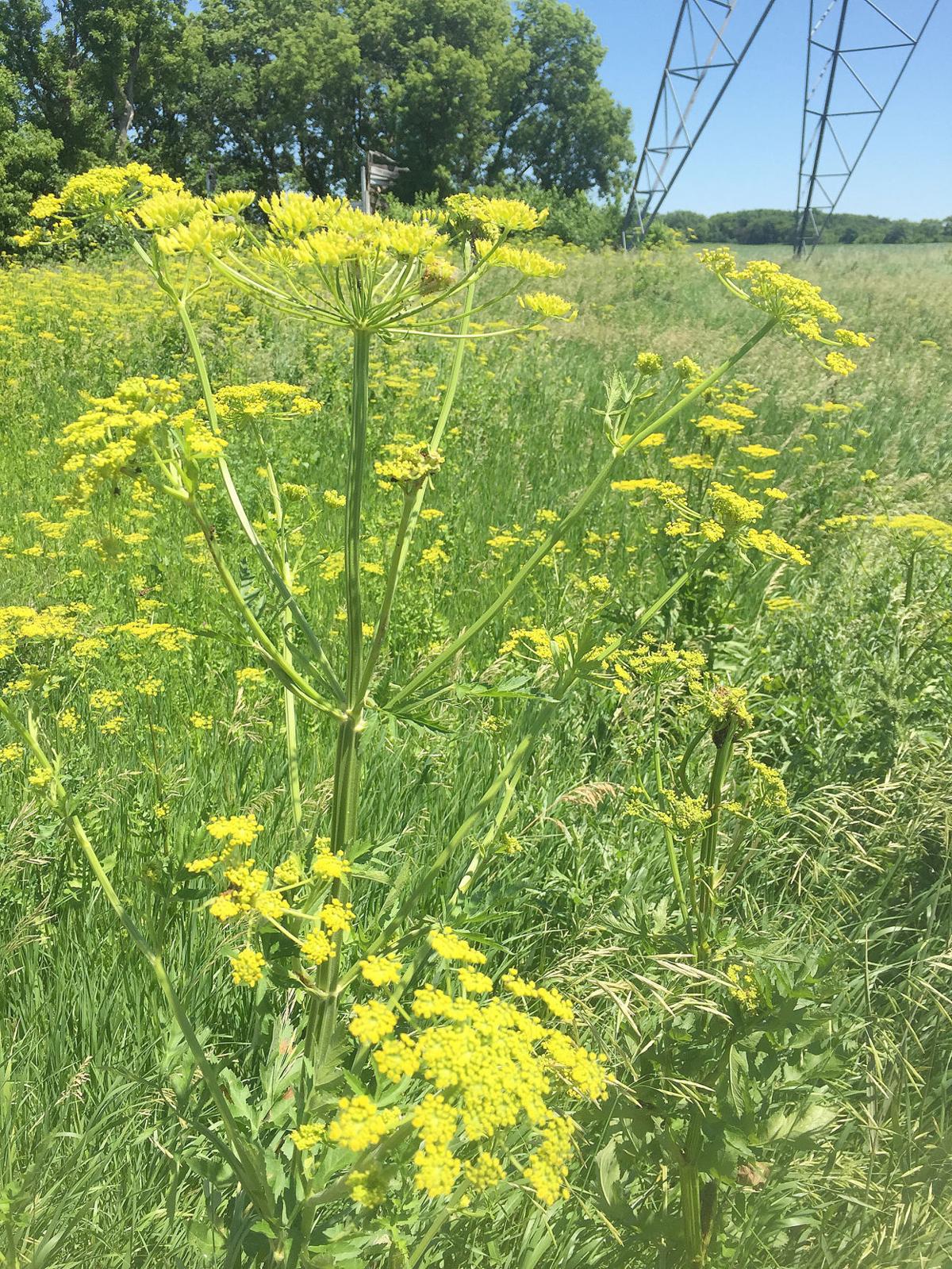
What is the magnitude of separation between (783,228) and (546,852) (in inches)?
2309

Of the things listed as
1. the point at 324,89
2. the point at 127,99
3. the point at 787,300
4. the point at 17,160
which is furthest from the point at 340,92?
the point at 787,300

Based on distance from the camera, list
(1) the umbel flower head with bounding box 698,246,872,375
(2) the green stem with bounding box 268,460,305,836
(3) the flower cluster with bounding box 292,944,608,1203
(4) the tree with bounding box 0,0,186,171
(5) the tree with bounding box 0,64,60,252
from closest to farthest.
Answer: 1. (3) the flower cluster with bounding box 292,944,608,1203
2. (2) the green stem with bounding box 268,460,305,836
3. (1) the umbel flower head with bounding box 698,246,872,375
4. (5) the tree with bounding box 0,64,60,252
5. (4) the tree with bounding box 0,0,186,171

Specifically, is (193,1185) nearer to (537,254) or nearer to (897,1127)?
(897,1127)

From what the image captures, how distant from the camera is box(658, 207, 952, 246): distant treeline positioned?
40781 millimetres

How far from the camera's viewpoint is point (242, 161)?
4672cm

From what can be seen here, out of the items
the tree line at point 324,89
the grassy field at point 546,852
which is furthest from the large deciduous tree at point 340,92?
the grassy field at point 546,852

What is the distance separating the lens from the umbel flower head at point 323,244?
119cm

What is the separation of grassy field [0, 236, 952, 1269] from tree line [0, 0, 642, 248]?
39.9 meters

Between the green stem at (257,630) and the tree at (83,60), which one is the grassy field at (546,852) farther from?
the tree at (83,60)

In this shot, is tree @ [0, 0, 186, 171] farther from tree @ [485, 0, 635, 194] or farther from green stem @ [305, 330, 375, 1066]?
green stem @ [305, 330, 375, 1066]

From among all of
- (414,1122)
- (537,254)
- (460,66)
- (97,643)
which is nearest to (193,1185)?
(414,1122)

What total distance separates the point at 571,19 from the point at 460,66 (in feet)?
42.4

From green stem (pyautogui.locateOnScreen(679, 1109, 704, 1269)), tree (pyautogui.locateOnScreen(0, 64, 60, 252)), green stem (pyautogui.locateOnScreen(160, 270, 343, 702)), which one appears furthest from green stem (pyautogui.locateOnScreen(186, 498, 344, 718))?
tree (pyautogui.locateOnScreen(0, 64, 60, 252))

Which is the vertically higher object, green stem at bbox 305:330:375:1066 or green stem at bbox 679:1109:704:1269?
green stem at bbox 305:330:375:1066
